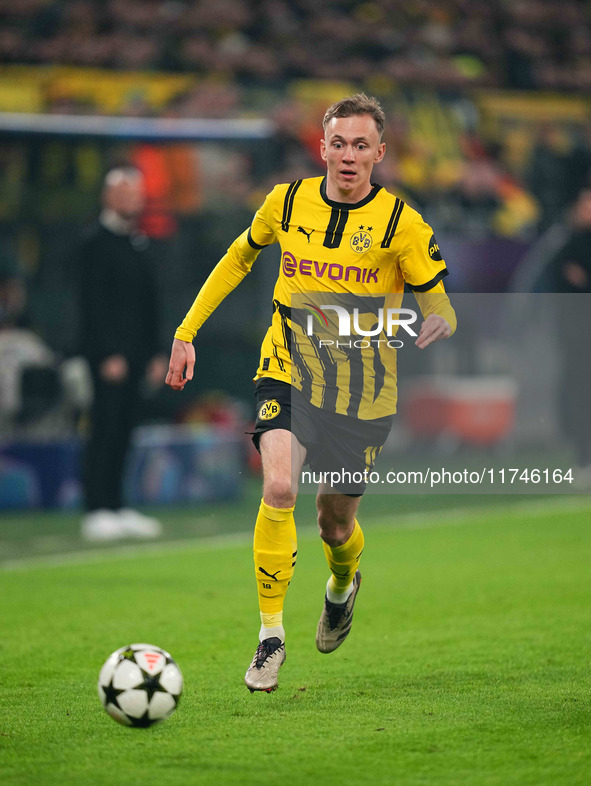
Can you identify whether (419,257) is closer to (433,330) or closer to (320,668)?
(433,330)

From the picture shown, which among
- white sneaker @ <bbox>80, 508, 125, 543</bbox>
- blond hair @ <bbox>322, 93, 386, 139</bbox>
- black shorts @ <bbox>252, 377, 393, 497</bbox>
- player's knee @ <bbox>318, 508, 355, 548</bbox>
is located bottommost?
player's knee @ <bbox>318, 508, 355, 548</bbox>

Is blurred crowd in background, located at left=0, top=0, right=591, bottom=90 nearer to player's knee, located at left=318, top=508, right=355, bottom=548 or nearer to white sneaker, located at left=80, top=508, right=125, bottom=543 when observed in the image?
white sneaker, located at left=80, top=508, right=125, bottom=543

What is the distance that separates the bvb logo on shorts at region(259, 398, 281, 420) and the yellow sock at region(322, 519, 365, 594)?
672 millimetres

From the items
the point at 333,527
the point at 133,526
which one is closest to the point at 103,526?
the point at 133,526

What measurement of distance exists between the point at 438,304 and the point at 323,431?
652 mm

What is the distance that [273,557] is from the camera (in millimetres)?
4281

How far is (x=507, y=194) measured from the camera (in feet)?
54.1

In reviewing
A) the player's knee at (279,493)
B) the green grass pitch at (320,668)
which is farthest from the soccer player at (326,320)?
the green grass pitch at (320,668)

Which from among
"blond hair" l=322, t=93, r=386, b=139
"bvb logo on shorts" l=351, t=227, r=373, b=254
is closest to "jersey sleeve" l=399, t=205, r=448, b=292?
"bvb logo on shorts" l=351, t=227, r=373, b=254

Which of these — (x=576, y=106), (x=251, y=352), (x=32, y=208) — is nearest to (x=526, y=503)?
(x=251, y=352)

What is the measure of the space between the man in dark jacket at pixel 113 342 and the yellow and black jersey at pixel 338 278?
3965mm

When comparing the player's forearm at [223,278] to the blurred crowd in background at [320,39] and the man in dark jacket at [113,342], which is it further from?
the blurred crowd in background at [320,39]

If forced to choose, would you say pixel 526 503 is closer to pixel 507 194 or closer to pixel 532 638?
pixel 532 638

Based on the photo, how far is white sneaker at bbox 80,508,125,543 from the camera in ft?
27.9
